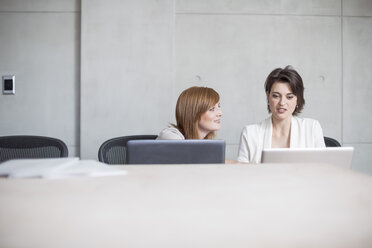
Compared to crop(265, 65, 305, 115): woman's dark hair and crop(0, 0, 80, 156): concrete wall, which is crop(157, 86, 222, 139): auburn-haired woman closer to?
crop(265, 65, 305, 115): woman's dark hair

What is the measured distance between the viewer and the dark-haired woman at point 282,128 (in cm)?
253

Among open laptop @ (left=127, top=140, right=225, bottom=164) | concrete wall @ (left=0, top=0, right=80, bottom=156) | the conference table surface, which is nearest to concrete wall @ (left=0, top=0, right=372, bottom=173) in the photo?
concrete wall @ (left=0, top=0, right=80, bottom=156)

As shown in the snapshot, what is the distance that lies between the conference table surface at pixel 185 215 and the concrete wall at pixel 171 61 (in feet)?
10.0

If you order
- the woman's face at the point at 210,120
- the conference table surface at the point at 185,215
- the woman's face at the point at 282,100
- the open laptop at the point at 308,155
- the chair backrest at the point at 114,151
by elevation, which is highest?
the woman's face at the point at 282,100

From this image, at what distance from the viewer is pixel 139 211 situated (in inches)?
16.3

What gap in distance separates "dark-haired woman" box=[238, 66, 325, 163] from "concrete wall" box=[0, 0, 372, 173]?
108 cm

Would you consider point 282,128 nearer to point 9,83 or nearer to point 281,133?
point 281,133

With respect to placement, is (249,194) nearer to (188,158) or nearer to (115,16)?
(188,158)

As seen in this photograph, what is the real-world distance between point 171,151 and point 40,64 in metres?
2.87

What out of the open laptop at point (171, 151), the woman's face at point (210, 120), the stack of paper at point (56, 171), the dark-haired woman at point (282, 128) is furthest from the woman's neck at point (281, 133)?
the stack of paper at point (56, 171)

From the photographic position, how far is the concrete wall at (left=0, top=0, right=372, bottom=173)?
3549mm

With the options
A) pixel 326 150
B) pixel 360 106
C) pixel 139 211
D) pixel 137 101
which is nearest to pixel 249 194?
pixel 139 211

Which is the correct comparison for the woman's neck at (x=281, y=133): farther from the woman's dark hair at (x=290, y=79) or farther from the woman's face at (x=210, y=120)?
the woman's face at (x=210, y=120)

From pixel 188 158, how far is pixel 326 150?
1.95 ft
